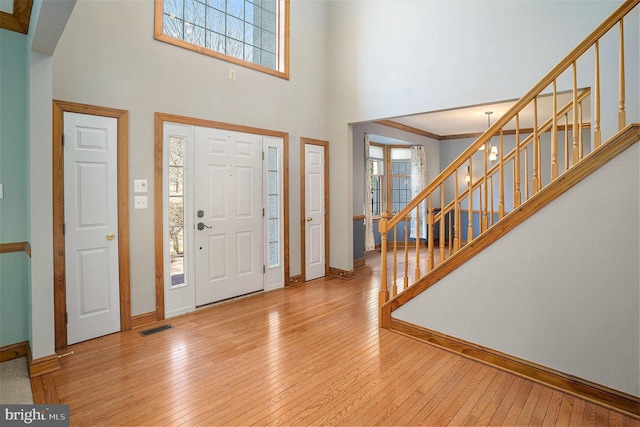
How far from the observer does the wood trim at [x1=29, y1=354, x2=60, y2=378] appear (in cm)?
259

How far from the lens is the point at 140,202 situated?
11.5 feet

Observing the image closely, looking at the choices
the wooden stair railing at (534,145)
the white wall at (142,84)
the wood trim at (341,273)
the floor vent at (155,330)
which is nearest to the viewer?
the wooden stair railing at (534,145)

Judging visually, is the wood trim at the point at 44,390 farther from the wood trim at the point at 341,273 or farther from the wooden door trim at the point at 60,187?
the wood trim at the point at 341,273

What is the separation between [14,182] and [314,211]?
11.1 ft

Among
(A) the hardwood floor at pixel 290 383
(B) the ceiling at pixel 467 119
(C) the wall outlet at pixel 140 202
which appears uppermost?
(B) the ceiling at pixel 467 119

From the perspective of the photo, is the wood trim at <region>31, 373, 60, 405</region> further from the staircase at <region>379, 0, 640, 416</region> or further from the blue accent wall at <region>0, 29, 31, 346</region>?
the staircase at <region>379, 0, 640, 416</region>

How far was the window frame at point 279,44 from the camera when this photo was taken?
3611 mm

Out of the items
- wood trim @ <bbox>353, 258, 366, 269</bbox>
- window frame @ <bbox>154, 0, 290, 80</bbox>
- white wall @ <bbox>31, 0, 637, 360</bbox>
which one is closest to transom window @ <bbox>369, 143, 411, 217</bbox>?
wood trim @ <bbox>353, 258, 366, 269</bbox>

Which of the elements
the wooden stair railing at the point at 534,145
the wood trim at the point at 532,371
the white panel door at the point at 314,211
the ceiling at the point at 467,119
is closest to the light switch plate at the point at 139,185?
the white panel door at the point at 314,211

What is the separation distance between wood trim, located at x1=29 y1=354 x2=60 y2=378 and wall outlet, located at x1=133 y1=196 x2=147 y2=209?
4.63 ft

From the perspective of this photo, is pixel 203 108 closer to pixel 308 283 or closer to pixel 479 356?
pixel 308 283

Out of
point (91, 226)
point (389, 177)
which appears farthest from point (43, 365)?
point (389, 177)

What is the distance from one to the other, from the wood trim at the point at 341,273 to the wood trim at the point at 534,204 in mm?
2129

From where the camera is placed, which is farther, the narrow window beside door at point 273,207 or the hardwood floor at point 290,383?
the narrow window beside door at point 273,207
